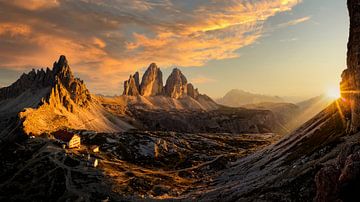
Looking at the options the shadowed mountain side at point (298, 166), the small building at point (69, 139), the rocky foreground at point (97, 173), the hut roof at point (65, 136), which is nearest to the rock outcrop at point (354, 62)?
the shadowed mountain side at point (298, 166)

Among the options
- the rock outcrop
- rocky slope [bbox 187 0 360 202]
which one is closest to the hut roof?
rocky slope [bbox 187 0 360 202]

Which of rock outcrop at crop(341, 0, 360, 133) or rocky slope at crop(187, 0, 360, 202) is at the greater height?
rock outcrop at crop(341, 0, 360, 133)

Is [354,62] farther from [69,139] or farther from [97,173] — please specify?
[69,139]

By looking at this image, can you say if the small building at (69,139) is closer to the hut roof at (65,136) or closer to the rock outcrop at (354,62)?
the hut roof at (65,136)

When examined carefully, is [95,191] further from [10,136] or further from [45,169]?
[10,136]

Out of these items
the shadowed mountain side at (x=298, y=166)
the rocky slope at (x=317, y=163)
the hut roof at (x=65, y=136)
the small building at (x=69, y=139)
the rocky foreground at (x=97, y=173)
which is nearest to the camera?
the rocky slope at (x=317, y=163)

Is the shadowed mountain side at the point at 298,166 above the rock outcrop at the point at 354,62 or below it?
below

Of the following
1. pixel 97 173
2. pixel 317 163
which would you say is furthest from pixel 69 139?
pixel 317 163

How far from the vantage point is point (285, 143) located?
117 metres

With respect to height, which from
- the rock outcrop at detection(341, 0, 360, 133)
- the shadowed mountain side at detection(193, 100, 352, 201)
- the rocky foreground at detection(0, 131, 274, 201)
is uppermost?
the rock outcrop at detection(341, 0, 360, 133)

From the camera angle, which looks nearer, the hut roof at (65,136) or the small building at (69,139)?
the small building at (69,139)

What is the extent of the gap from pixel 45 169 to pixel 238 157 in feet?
274

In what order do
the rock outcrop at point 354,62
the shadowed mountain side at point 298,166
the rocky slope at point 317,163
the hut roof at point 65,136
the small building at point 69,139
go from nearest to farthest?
1. the rocky slope at point 317,163
2. the shadowed mountain side at point 298,166
3. the rock outcrop at point 354,62
4. the small building at point 69,139
5. the hut roof at point 65,136

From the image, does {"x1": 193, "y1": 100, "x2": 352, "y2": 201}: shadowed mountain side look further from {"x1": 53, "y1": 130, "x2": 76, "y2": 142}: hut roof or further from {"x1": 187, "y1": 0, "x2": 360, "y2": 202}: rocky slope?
{"x1": 53, "y1": 130, "x2": 76, "y2": 142}: hut roof
